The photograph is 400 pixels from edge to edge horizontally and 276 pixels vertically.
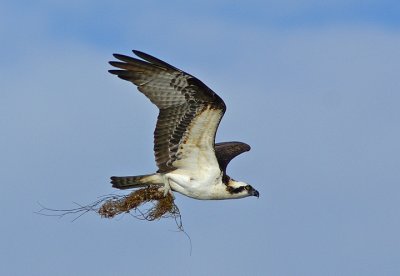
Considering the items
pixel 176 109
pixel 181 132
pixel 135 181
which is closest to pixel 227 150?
pixel 135 181

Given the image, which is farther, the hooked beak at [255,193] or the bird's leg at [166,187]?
the hooked beak at [255,193]

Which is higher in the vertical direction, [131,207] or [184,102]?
[184,102]

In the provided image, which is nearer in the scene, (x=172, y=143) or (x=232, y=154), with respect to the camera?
(x=172, y=143)

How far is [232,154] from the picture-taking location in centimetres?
2317

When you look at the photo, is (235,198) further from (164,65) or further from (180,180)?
(164,65)

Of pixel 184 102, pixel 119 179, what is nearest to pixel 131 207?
pixel 119 179

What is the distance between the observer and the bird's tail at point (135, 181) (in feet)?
69.4

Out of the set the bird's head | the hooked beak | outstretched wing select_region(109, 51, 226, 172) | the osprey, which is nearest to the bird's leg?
the osprey

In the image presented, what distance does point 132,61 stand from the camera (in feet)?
66.7

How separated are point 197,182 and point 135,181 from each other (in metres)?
0.88

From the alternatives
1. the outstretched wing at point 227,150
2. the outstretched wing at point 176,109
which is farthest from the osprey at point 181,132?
the outstretched wing at point 227,150

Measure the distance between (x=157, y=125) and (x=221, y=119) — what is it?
93 cm

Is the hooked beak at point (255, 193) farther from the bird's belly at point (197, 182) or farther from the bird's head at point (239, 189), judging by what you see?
the bird's belly at point (197, 182)

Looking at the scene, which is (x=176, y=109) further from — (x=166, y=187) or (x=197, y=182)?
(x=166, y=187)
